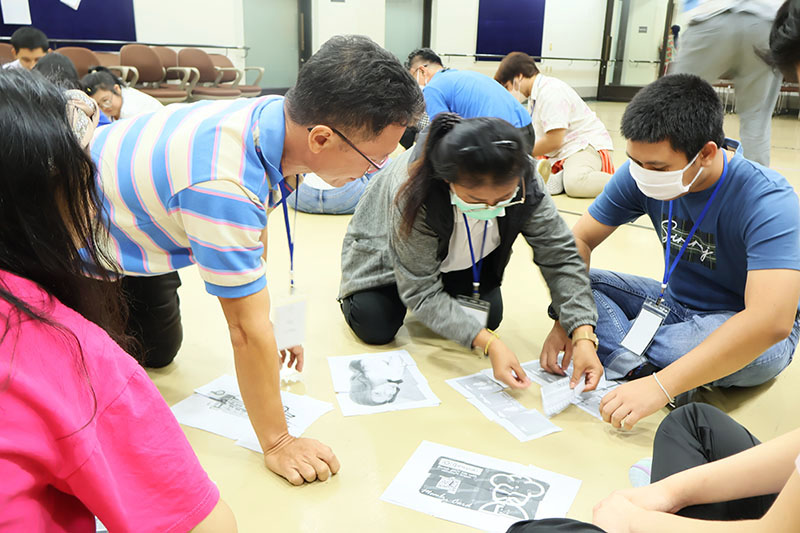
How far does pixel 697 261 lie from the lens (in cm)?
183

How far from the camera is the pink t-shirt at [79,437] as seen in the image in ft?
1.79

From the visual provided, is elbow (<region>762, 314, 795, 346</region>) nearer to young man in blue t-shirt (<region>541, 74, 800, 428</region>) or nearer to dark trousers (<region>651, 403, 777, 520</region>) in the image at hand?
young man in blue t-shirt (<region>541, 74, 800, 428</region>)

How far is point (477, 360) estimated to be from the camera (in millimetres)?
2117

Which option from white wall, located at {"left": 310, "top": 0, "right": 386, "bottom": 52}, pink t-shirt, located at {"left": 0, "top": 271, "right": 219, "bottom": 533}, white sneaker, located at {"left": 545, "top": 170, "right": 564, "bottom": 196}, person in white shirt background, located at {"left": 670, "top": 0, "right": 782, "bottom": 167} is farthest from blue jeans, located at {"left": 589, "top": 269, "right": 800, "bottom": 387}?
white wall, located at {"left": 310, "top": 0, "right": 386, "bottom": 52}

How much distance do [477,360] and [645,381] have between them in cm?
62

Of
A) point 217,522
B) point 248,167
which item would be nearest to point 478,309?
point 248,167

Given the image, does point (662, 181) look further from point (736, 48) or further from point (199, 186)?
point (736, 48)

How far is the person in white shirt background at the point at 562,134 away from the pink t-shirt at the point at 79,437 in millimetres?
4021

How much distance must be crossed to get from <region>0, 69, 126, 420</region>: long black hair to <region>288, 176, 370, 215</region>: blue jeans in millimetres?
3143

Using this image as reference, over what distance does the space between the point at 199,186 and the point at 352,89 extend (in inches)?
14.0

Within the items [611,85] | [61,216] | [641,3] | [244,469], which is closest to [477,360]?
[244,469]

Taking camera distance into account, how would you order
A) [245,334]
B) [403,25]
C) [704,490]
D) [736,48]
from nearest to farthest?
1. [704,490]
2. [245,334]
3. [736,48]
4. [403,25]

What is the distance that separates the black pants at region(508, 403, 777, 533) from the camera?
104 centimetres

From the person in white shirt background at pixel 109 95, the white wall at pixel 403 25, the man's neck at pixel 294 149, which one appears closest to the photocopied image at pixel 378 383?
the man's neck at pixel 294 149
